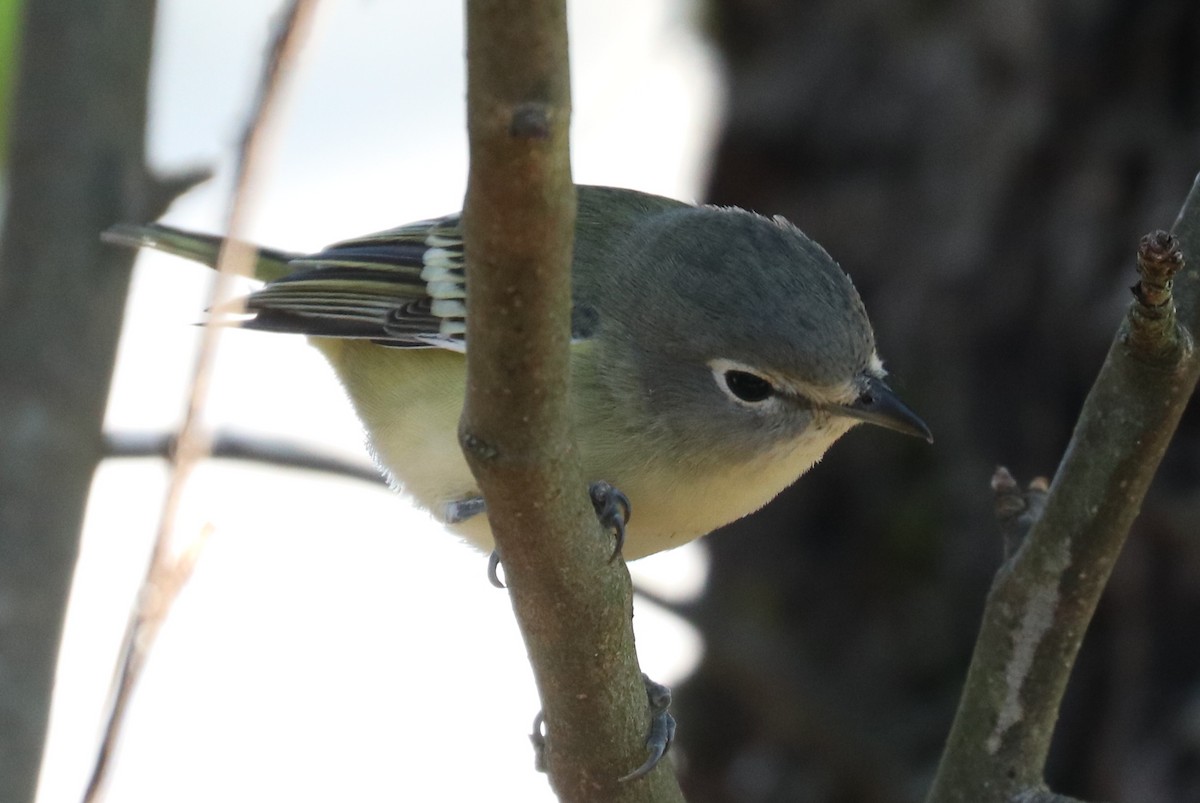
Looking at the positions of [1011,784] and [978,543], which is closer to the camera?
[1011,784]

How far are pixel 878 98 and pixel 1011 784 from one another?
3.07 meters

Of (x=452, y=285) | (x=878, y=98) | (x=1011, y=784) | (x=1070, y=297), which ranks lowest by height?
(x=1011, y=784)

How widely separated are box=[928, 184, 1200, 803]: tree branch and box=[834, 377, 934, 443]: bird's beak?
0.46 meters

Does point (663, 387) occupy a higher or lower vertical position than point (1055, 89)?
lower

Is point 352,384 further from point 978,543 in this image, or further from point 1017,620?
point 978,543

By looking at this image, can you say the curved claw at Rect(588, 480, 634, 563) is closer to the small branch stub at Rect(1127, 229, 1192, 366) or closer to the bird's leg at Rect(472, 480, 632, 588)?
the bird's leg at Rect(472, 480, 632, 588)

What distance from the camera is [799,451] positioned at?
113 inches

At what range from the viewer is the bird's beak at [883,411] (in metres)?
2.79

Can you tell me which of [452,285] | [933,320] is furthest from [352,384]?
[933,320]

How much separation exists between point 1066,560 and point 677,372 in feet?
2.89

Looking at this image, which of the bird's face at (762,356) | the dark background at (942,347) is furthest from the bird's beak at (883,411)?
the dark background at (942,347)

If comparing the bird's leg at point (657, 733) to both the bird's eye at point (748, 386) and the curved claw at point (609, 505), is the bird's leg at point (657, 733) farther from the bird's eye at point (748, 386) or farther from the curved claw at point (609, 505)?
the bird's eye at point (748, 386)

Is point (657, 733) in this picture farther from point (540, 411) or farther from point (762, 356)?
point (762, 356)

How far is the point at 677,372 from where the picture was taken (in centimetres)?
289
